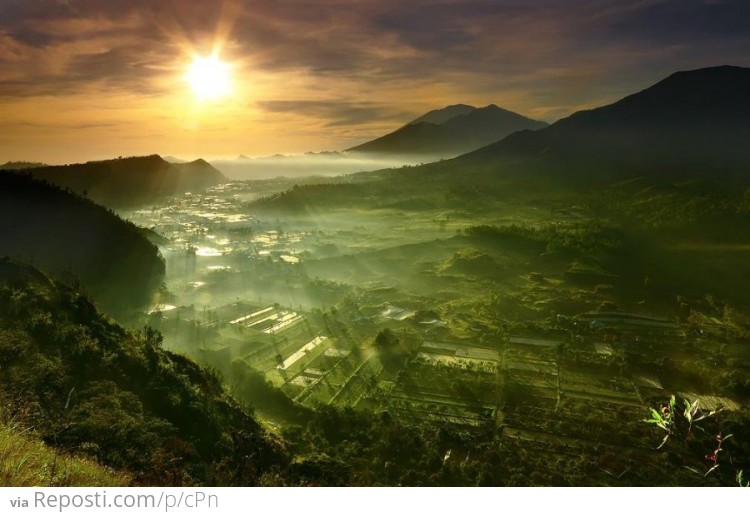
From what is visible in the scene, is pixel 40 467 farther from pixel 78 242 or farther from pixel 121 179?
pixel 121 179

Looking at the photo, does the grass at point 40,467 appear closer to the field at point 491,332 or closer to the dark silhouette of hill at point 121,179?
the field at point 491,332

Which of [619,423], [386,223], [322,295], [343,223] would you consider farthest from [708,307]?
[343,223]

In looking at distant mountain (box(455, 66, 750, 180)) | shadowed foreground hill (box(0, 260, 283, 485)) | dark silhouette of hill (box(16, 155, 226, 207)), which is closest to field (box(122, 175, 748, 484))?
shadowed foreground hill (box(0, 260, 283, 485))

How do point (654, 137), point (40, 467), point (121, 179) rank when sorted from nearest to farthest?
point (40, 467) → point (121, 179) → point (654, 137)

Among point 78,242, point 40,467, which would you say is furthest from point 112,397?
point 78,242

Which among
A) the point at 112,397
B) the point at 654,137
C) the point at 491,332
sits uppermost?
the point at 654,137

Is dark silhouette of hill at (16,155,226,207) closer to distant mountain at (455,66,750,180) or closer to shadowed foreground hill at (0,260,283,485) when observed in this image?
shadowed foreground hill at (0,260,283,485)

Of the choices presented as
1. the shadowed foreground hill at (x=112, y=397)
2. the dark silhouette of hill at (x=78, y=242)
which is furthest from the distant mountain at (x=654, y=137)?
the shadowed foreground hill at (x=112, y=397)
